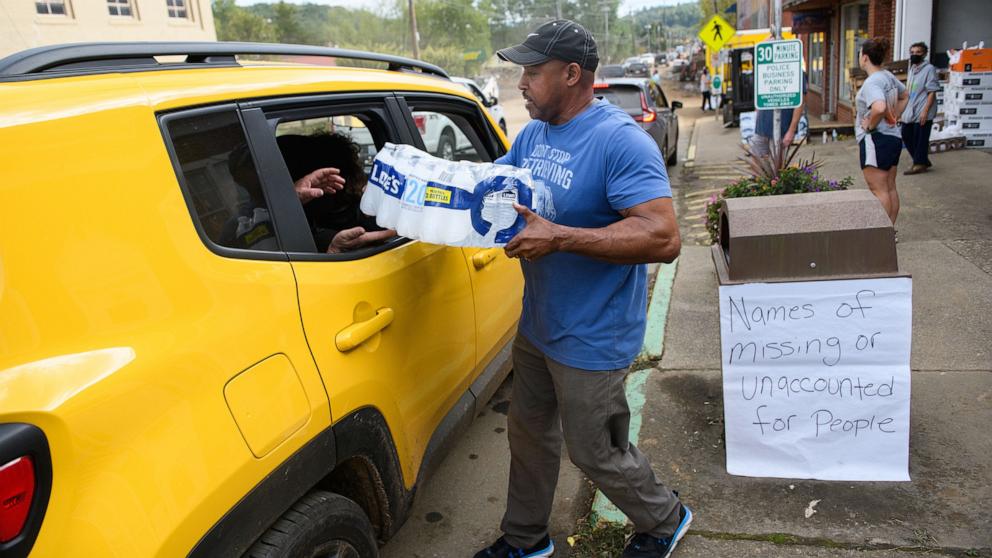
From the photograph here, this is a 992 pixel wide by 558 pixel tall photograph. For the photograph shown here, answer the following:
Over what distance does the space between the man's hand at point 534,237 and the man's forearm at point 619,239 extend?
0.07 ft

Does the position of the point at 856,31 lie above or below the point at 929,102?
above

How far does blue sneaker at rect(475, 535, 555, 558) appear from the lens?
2865 mm

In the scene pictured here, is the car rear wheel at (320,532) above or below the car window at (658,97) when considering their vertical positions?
below

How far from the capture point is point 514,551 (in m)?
2.88

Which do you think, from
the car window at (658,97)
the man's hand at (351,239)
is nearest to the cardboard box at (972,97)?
the car window at (658,97)

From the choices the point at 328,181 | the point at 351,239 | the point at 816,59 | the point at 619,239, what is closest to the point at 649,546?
the point at 619,239

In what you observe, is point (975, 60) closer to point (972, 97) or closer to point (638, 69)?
point (972, 97)

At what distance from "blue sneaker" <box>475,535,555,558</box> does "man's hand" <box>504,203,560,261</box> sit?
125cm

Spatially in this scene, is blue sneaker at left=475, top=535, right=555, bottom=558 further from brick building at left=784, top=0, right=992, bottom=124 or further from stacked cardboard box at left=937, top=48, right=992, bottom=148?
brick building at left=784, top=0, right=992, bottom=124

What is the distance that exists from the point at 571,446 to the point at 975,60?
38.8 feet

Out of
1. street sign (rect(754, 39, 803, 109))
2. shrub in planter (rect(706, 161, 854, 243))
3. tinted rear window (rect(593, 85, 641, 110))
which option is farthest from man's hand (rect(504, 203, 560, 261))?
tinted rear window (rect(593, 85, 641, 110))

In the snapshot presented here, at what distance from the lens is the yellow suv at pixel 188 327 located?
1.41 meters

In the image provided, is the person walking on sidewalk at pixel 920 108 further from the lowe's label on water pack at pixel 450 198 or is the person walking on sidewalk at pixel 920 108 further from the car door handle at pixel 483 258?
the lowe's label on water pack at pixel 450 198

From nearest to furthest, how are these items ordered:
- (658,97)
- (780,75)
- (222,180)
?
(222,180) → (780,75) → (658,97)
